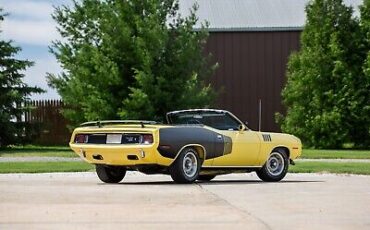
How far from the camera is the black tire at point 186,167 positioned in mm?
16141

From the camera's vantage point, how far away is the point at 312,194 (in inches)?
541

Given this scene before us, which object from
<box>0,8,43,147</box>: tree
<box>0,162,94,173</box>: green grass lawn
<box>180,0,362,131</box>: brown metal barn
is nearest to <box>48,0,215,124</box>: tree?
<box>0,8,43,147</box>: tree

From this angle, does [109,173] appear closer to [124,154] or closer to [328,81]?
[124,154]

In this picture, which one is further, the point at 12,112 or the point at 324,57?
the point at 324,57

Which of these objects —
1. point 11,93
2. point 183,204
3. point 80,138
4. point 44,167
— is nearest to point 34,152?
point 11,93

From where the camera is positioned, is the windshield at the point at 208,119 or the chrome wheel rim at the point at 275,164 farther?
the chrome wheel rim at the point at 275,164

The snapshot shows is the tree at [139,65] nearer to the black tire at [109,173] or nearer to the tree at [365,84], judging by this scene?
the tree at [365,84]

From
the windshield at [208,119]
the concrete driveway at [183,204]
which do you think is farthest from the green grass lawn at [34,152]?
the concrete driveway at [183,204]

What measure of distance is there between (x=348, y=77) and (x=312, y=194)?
984 inches

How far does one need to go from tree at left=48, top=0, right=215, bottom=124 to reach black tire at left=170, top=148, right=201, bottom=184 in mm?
16912

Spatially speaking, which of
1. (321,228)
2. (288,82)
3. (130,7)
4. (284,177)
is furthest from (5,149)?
(321,228)

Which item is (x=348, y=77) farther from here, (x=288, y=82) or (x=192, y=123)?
(x=192, y=123)

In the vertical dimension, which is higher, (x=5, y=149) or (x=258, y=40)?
(x=258, y=40)

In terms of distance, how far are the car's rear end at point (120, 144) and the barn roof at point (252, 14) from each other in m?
27.2
